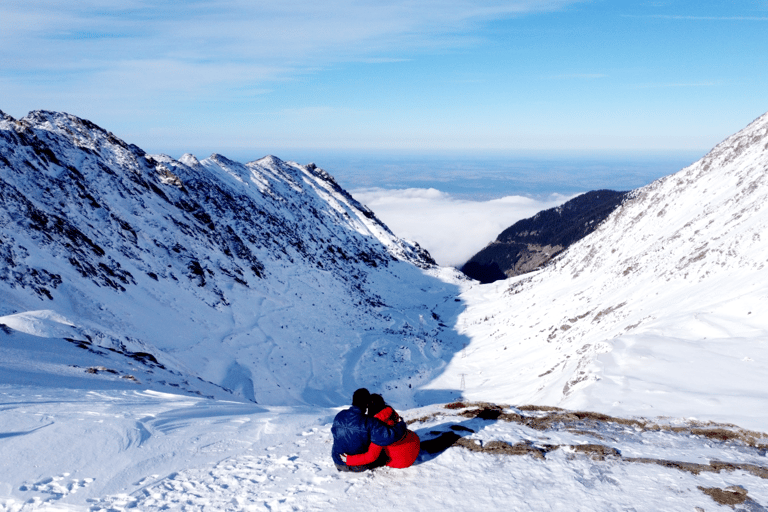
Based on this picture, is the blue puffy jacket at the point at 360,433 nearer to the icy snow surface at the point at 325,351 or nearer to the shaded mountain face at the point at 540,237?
the icy snow surface at the point at 325,351

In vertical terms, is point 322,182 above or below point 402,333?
above

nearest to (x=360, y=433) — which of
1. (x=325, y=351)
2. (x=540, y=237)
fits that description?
(x=325, y=351)

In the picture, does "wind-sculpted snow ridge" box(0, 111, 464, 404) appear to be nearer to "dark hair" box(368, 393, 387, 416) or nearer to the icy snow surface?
the icy snow surface

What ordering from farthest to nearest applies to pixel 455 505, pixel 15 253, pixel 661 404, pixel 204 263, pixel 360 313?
pixel 360 313, pixel 204 263, pixel 15 253, pixel 661 404, pixel 455 505

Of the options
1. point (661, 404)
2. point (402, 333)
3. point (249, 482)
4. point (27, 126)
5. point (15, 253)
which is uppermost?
point (27, 126)

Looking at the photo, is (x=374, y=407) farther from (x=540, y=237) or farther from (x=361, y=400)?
(x=540, y=237)

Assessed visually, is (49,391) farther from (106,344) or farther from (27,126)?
(27,126)

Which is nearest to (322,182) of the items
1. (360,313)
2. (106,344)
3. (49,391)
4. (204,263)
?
(360,313)
